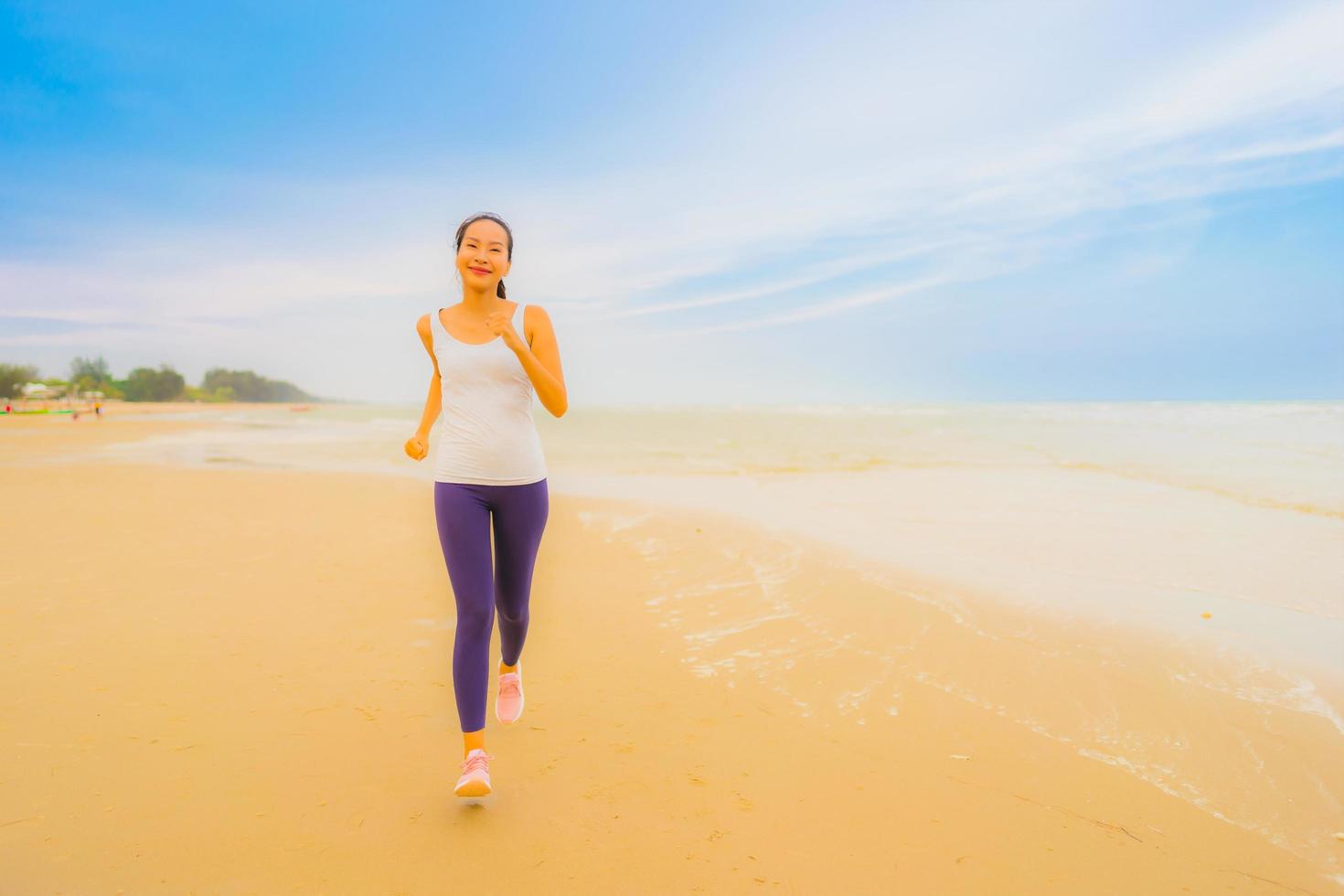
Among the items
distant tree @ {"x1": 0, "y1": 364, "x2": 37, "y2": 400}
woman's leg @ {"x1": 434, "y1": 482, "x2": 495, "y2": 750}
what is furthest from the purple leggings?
distant tree @ {"x1": 0, "y1": 364, "x2": 37, "y2": 400}

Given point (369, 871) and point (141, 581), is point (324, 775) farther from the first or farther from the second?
point (141, 581)

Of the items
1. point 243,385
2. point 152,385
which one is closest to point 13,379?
point 152,385

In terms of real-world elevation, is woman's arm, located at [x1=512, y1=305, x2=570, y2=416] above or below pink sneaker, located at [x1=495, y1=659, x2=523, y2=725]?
above

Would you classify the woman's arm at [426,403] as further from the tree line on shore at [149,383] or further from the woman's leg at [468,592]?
the tree line on shore at [149,383]

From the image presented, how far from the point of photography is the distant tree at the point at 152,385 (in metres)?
100

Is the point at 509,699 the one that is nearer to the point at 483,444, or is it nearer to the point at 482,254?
the point at 483,444

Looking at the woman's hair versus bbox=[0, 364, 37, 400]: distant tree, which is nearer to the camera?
the woman's hair

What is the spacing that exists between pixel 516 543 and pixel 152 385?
126m

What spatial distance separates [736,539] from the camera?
7.80 metres

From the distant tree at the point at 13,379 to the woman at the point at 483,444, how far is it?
87284 mm

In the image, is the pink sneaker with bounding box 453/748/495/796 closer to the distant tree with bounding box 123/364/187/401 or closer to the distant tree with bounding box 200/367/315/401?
the distant tree with bounding box 123/364/187/401

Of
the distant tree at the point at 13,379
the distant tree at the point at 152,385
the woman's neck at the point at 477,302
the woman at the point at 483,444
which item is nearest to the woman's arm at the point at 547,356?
the woman at the point at 483,444

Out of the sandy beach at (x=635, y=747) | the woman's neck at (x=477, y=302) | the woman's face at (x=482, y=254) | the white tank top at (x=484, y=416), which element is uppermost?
the woman's face at (x=482, y=254)

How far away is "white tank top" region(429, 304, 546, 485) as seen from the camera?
9.23ft
